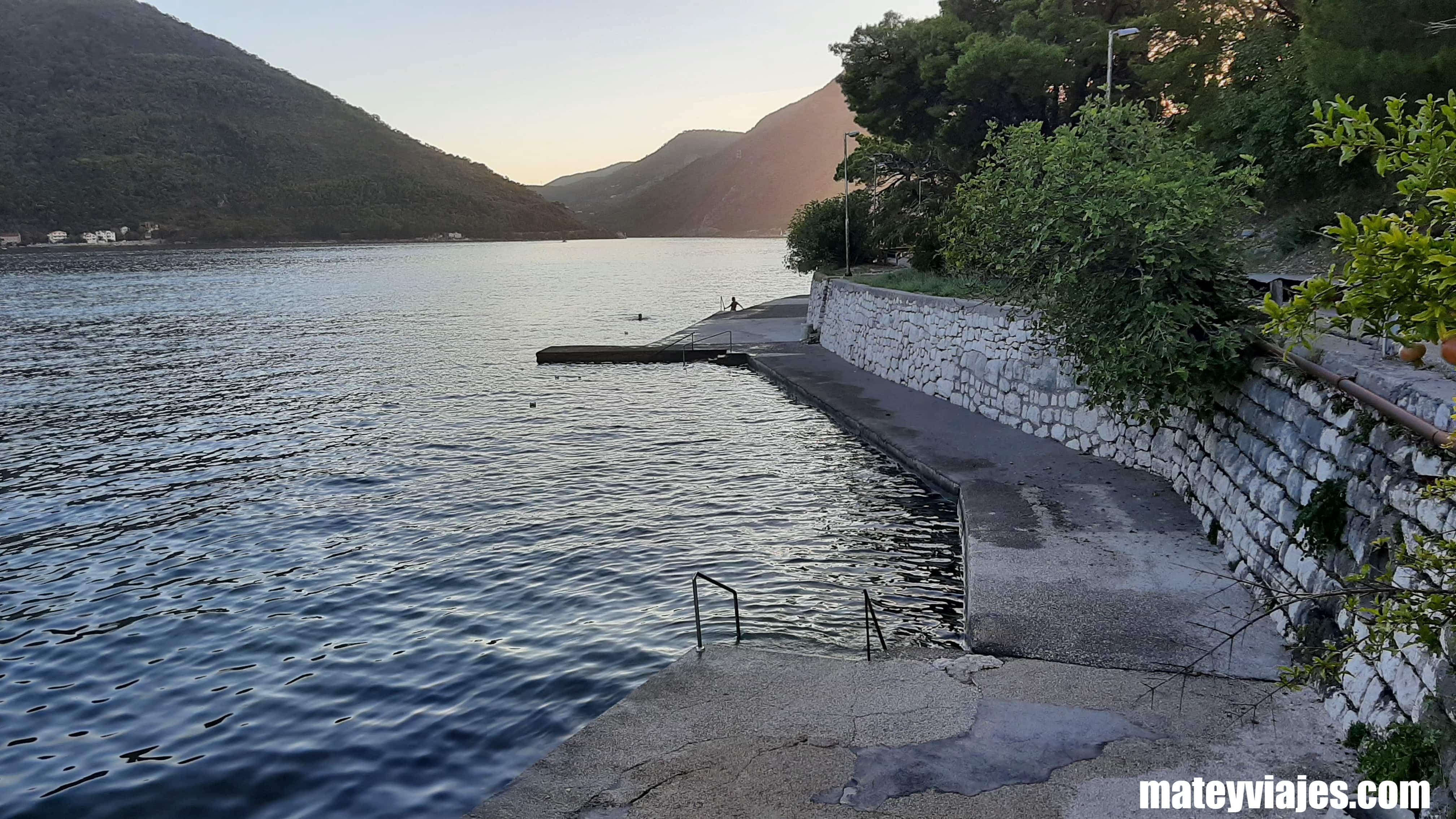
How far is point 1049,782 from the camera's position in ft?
23.7

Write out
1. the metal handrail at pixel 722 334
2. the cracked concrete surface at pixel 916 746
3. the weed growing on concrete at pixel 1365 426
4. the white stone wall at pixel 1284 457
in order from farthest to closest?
1. the metal handrail at pixel 722 334
2. the weed growing on concrete at pixel 1365 426
3. the white stone wall at pixel 1284 457
4. the cracked concrete surface at pixel 916 746

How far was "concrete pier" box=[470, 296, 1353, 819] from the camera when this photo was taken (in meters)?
7.20

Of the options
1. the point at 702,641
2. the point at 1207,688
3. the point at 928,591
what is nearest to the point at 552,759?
the point at 702,641

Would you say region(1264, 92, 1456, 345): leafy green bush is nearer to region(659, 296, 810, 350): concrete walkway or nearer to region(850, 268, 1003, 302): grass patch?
region(850, 268, 1003, 302): grass patch

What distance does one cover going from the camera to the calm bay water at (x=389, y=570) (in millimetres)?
9867

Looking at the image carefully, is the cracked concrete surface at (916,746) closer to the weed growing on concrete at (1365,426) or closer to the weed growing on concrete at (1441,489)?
the weed growing on concrete at (1365,426)

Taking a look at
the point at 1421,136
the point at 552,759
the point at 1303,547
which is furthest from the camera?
the point at 1303,547

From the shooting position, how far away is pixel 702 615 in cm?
1289

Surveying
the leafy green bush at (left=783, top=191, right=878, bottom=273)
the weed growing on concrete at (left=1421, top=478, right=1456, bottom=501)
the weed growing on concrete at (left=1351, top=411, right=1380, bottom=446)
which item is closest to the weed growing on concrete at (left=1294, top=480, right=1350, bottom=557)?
the weed growing on concrete at (left=1351, top=411, right=1380, bottom=446)

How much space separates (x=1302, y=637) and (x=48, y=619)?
15.8 metres

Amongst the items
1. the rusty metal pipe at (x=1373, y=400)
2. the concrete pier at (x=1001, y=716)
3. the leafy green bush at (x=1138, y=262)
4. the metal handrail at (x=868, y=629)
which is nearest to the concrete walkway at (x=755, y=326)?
the leafy green bush at (x=1138, y=262)

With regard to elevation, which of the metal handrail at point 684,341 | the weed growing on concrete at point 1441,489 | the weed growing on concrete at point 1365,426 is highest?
the weed growing on concrete at point 1441,489

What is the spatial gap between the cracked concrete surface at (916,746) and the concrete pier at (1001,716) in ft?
0.06

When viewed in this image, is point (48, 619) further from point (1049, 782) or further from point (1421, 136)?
point (1421, 136)
